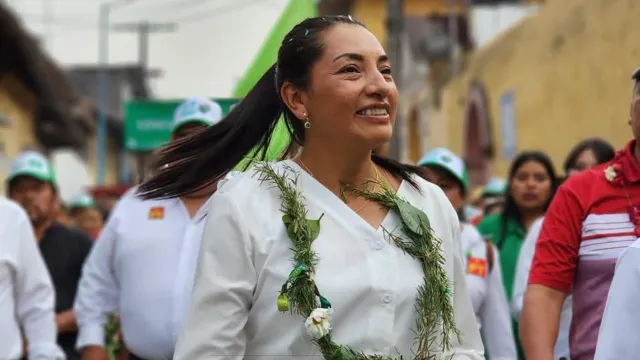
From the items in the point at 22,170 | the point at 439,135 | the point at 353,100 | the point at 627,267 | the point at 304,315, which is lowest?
the point at 439,135

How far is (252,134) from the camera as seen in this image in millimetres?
3891

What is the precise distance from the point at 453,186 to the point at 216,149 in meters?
3.54

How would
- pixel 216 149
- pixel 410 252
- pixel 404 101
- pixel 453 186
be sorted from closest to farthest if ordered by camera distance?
pixel 410 252, pixel 216 149, pixel 453 186, pixel 404 101

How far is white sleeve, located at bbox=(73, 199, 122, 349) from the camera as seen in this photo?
6.12m

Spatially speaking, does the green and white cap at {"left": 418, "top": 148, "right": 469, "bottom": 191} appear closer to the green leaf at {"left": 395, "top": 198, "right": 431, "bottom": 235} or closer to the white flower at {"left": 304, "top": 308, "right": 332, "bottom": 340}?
the green leaf at {"left": 395, "top": 198, "right": 431, "bottom": 235}

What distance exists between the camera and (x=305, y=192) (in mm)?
3439

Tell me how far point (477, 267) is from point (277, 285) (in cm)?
368

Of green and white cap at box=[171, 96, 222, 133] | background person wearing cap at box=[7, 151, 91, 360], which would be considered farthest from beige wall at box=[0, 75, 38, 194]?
green and white cap at box=[171, 96, 222, 133]

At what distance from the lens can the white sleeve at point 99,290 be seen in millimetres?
6117

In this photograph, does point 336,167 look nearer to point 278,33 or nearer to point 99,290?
point 278,33

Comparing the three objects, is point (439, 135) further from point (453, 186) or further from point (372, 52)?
point (372, 52)

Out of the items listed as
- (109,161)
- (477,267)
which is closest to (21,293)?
(477,267)

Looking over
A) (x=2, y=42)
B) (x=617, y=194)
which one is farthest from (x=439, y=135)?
(x=617, y=194)

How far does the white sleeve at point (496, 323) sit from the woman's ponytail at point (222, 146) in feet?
9.45
